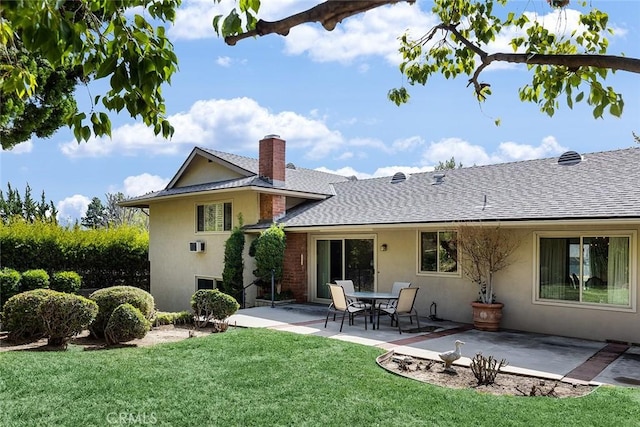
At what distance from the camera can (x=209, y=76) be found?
24.3 feet

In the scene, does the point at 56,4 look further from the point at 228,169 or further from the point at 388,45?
the point at 228,169

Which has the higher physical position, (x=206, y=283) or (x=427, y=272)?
(x=427, y=272)

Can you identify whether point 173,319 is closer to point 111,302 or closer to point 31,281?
point 111,302

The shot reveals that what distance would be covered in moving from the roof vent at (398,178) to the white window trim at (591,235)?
7192mm

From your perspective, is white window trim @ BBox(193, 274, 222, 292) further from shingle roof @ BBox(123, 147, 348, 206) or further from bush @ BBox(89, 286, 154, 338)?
bush @ BBox(89, 286, 154, 338)

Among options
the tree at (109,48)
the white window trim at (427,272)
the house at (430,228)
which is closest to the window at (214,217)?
the house at (430,228)

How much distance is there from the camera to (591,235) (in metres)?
10.7

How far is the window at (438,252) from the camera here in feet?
42.2

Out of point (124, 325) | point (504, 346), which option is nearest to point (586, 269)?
point (504, 346)

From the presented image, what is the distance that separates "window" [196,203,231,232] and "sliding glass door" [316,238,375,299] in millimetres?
3940

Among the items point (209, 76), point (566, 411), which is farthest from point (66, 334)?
point (566, 411)

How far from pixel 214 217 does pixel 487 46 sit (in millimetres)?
14414

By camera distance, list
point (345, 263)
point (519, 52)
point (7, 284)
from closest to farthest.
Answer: point (519, 52) → point (7, 284) → point (345, 263)

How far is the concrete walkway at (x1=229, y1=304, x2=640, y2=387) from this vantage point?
765 centimetres
